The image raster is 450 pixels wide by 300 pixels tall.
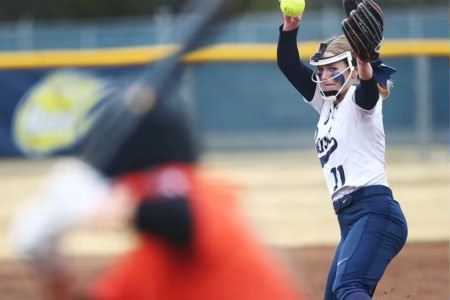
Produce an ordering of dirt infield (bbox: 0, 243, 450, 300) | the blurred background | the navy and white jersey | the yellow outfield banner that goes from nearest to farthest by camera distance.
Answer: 1. the navy and white jersey
2. dirt infield (bbox: 0, 243, 450, 300)
3. the blurred background
4. the yellow outfield banner

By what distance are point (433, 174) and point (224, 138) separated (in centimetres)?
390

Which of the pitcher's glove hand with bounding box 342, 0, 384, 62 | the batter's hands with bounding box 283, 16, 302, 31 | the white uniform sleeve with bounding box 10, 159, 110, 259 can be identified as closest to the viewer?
the white uniform sleeve with bounding box 10, 159, 110, 259

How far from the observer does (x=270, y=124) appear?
17.0 m

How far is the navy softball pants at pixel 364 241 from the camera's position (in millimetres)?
4953

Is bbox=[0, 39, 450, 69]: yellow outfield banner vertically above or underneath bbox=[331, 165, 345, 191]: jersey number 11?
underneath

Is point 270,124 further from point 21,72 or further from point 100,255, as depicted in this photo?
point 100,255

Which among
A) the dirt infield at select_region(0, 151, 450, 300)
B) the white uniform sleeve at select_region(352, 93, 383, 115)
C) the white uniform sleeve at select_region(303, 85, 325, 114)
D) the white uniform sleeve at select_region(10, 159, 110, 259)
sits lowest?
the dirt infield at select_region(0, 151, 450, 300)

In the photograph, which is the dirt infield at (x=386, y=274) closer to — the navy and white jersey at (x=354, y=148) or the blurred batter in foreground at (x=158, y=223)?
the navy and white jersey at (x=354, y=148)

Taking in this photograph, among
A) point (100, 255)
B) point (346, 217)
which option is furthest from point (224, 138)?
point (346, 217)

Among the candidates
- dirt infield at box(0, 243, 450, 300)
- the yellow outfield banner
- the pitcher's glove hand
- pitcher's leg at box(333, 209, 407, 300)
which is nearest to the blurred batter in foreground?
the pitcher's glove hand

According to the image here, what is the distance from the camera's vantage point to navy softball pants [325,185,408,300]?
4953 millimetres

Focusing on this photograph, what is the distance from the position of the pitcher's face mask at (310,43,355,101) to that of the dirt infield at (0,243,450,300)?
2.31m

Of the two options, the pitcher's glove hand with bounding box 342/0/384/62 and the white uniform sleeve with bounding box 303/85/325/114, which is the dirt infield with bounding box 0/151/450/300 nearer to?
the white uniform sleeve with bounding box 303/85/325/114

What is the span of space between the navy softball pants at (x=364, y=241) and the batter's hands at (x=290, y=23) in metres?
0.86
